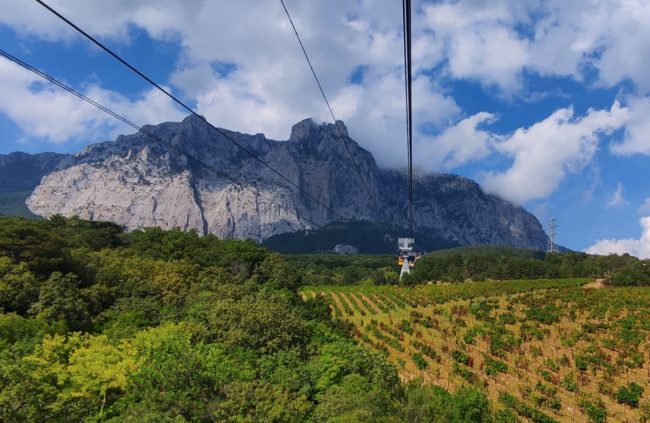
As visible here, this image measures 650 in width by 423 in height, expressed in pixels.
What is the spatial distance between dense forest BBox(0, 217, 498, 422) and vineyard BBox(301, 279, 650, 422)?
5.79m

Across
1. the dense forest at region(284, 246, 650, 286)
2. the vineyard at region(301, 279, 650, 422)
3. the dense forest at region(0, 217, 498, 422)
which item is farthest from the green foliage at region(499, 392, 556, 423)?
the dense forest at region(284, 246, 650, 286)

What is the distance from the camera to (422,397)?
65.4 feet

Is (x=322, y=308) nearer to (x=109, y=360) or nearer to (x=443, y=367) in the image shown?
(x=443, y=367)

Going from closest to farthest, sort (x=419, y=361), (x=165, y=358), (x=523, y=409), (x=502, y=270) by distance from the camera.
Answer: (x=165, y=358)
(x=523, y=409)
(x=419, y=361)
(x=502, y=270)

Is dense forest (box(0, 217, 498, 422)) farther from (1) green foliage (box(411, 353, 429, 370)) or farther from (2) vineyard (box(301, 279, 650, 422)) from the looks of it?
(1) green foliage (box(411, 353, 429, 370))

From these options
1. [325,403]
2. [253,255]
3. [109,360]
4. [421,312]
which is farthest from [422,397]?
[253,255]

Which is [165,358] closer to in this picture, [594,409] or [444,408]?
[444,408]

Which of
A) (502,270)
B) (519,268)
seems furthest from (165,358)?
(502,270)

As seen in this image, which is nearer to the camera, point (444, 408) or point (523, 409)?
point (444, 408)

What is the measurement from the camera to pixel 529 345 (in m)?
41.4

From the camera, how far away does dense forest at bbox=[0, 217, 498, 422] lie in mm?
15203

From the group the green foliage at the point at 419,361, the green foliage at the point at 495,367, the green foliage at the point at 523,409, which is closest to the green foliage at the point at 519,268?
the green foliage at the point at 419,361

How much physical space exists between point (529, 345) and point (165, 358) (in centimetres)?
3512

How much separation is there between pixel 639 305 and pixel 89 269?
62821 millimetres
